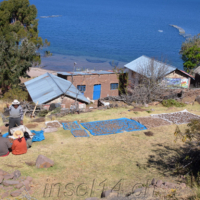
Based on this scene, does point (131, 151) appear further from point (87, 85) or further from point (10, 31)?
point (10, 31)

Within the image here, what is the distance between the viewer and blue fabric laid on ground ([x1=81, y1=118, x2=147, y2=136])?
12445mm

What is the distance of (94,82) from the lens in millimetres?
25031

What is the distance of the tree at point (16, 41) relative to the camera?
21.5 meters

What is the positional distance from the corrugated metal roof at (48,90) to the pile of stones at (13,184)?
10.1 metres

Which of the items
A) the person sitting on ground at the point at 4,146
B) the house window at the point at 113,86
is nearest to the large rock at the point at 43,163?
the person sitting on ground at the point at 4,146

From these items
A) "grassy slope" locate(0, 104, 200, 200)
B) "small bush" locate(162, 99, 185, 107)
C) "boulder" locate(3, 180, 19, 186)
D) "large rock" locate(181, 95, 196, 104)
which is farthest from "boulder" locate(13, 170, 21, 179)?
"large rock" locate(181, 95, 196, 104)

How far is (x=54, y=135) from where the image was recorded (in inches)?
456

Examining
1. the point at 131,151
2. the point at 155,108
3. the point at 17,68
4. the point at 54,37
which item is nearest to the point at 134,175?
the point at 131,151

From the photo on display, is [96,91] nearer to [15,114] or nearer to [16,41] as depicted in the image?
[16,41]

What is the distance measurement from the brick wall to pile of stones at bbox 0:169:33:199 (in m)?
16.6

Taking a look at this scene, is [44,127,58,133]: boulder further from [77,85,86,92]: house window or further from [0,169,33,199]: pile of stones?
[77,85,86,92]: house window

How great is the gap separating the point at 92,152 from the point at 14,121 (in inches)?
133

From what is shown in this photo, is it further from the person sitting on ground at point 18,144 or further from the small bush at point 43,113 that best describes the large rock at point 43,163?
the small bush at point 43,113

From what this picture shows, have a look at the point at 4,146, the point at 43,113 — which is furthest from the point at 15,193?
the point at 43,113
